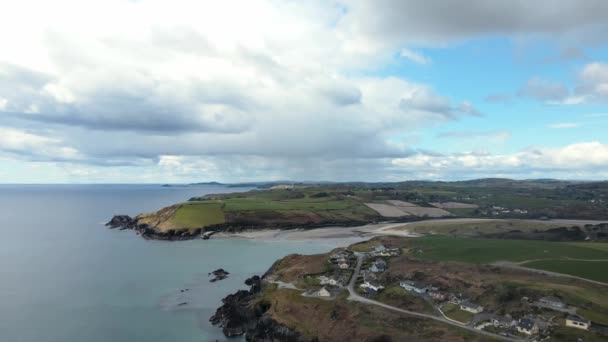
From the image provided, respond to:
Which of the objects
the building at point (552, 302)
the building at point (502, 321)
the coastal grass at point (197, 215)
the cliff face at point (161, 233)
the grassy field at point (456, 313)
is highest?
the coastal grass at point (197, 215)

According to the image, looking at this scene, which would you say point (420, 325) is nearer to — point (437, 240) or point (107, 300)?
point (107, 300)

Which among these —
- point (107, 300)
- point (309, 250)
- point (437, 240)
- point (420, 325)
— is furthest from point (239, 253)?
point (420, 325)

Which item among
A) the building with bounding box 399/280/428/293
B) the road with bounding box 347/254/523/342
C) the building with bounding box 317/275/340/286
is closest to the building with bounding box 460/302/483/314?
the road with bounding box 347/254/523/342

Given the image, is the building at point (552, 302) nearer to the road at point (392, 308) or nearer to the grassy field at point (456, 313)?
the grassy field at point (456, 313)

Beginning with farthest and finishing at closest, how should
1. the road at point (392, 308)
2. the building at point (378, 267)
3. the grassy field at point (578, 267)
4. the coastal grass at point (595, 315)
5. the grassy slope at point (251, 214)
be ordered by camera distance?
the grassy slope at point (251, 214), the building at point (378, 267), the grassy field at point (578, 267), the coastal grass at point (595, 315), the road at point (392, 308)

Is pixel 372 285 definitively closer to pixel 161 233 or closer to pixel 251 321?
pixel 251 321

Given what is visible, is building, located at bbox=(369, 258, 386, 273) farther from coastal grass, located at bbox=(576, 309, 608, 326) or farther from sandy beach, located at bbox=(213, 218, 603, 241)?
sandy beach, located at bbox=(213, 218, 603, 241)

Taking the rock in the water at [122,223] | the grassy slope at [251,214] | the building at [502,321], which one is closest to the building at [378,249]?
the building at [502,321]
